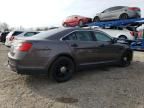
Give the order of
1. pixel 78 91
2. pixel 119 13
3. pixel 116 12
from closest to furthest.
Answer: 1. pixel 78 91
2. pixel 119 13
3. pixel 116 12

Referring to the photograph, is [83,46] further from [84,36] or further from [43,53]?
[43,53]

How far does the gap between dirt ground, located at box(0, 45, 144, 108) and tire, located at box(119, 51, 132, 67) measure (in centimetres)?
87

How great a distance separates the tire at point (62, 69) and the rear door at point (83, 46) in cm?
33

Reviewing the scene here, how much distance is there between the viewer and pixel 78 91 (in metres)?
5.91

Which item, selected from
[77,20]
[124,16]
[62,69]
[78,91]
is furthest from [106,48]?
[77,20]

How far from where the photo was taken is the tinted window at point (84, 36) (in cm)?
721

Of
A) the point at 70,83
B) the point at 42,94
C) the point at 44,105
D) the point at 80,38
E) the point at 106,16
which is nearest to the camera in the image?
the point at 44,105

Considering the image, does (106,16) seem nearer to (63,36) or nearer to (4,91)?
(63,36)

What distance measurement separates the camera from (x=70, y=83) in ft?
21.7

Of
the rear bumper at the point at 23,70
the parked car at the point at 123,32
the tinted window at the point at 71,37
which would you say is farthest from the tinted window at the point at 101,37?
the parked car at the point at 123,32

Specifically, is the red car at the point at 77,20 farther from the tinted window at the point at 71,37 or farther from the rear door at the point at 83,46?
the tinted window at the point at 71,37

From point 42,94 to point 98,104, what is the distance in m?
1.45

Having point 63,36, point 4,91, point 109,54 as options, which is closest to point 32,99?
point 4,91

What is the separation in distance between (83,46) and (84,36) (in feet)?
1.40
